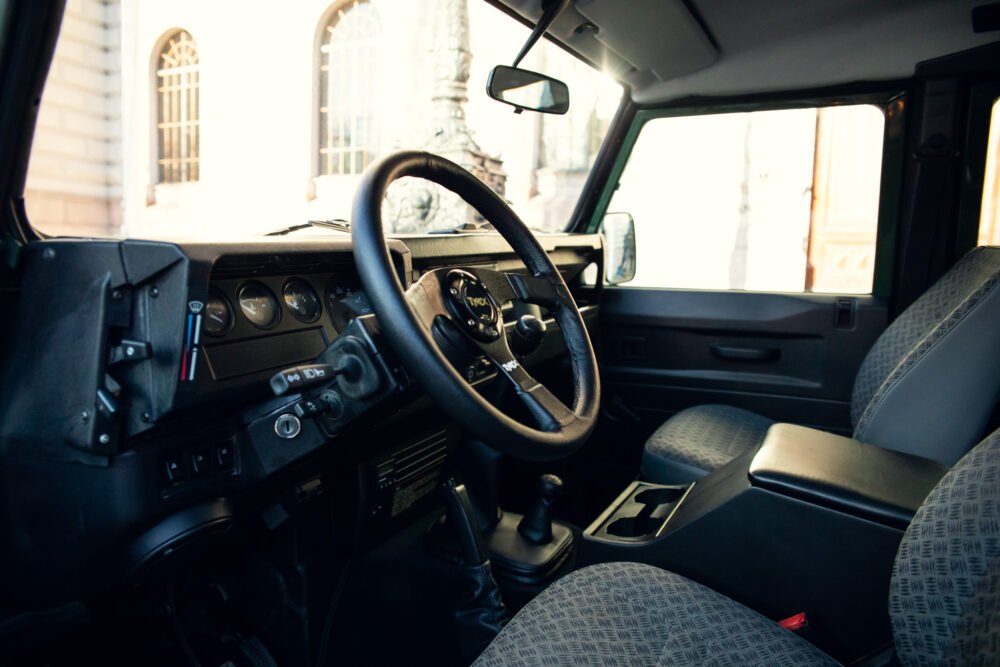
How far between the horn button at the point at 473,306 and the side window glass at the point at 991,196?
1826 mm

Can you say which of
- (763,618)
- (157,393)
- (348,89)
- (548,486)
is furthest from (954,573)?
(348,89)

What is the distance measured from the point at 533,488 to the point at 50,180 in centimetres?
165

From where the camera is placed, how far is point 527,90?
210cm

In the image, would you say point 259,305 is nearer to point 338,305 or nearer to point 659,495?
point 338,305

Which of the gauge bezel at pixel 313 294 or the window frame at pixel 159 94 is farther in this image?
the window frame at pixel 159 94

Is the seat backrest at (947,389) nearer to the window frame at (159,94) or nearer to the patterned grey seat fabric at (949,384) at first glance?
the patterned grey seat fabric at (949,384)

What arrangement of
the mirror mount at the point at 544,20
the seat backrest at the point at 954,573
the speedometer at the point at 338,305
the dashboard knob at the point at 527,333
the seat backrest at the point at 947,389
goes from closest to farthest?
the seat backrest at the point at 954,573
the dashboard knob at the point at 527,333
the speedometer at the point at 338,305
the seat backrest at the point at 947,389
the mirror mount at the point at 544,20

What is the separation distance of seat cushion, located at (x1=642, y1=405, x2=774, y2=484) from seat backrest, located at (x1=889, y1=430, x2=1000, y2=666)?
36.6 inches

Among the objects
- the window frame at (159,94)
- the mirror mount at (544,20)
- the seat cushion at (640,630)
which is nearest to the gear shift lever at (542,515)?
the seat cushion at (640,630)

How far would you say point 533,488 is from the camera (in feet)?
8.15

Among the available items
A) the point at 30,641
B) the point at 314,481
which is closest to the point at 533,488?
the point at 314,481

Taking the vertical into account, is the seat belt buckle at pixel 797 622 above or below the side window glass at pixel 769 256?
below

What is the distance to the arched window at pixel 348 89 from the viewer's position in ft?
35.2

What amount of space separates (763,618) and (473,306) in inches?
24.9
